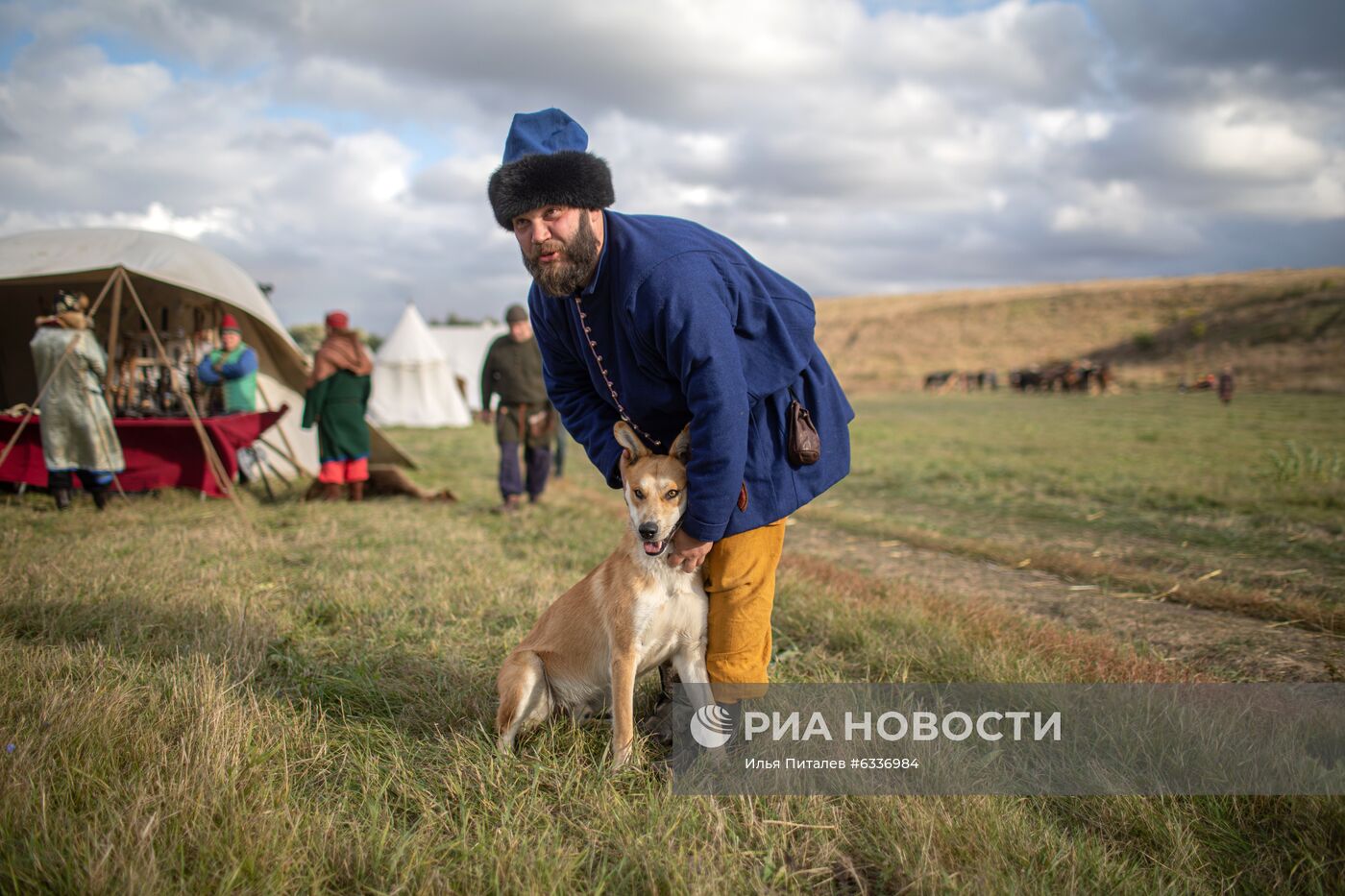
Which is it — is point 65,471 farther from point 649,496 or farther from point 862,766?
point 862,766

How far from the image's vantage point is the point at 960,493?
10258mm

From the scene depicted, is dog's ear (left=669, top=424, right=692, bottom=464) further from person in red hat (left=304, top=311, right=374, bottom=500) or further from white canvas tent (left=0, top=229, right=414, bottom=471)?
white canvas tent (left=0, top=229, right=414, bottom=471)

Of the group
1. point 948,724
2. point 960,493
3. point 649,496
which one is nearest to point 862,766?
point 948,724

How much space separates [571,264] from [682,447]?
74 centimetres

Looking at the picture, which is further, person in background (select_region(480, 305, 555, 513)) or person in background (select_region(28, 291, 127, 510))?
person in background (select_region(480, 305, 555, 513))

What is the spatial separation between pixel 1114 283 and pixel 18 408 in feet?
305

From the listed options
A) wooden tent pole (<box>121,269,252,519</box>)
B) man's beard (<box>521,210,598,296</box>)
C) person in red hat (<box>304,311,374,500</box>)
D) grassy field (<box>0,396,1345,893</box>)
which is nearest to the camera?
grassy field (<box>0,396,1345,893</box>)

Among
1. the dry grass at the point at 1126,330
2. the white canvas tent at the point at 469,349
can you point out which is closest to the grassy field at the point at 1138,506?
the white canvas tent at the point at 469,349

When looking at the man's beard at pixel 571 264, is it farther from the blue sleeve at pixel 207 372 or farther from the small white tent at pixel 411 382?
the small white tent at pixel 411 382

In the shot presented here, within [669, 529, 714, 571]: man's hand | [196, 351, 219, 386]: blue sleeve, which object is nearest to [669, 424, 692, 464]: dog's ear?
[669, 529, 714, 571]: man's hand

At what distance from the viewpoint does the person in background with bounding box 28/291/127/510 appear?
24.3 feet

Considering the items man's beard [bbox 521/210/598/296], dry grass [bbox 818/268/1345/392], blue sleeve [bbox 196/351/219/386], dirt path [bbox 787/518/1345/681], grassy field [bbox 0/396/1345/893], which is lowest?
dirt path [bbox 787/518/1345/681]

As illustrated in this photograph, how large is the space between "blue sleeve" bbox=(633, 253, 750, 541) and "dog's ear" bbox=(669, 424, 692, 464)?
17 cm

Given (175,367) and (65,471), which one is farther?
(175,367)
